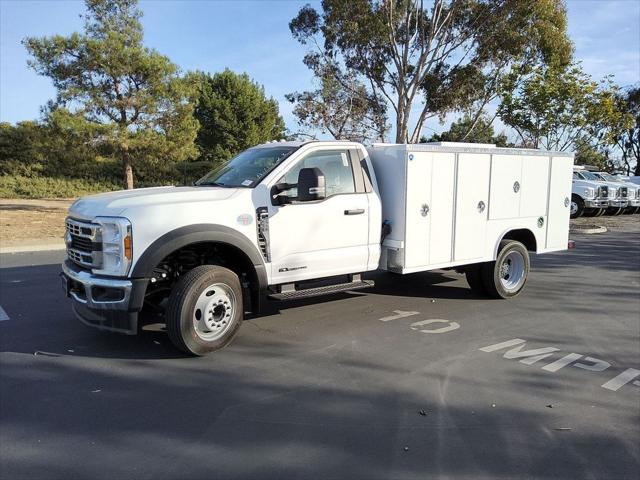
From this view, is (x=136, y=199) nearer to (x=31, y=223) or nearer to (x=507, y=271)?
(x=507, y=271)

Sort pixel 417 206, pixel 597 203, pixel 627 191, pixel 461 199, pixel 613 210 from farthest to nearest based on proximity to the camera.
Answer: pixel 613 210, pixel 627 191, pixel 597 203, pixel 461 199, pixel 417 206

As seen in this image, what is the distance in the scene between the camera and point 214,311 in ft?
16.2


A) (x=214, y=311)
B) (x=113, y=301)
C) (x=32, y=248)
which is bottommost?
(x=32, y=248)

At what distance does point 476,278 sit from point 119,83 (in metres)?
14.6

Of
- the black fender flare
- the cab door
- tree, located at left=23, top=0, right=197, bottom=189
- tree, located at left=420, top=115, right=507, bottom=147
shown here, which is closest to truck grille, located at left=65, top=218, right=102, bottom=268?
the black fender flare

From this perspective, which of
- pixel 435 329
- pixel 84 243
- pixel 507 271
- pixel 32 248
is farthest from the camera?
pixel 32 248

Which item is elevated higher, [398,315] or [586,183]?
[586,183]

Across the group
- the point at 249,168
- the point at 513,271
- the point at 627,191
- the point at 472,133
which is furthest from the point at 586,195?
the point at 249,168

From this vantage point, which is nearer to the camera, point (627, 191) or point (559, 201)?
point (559, 201)

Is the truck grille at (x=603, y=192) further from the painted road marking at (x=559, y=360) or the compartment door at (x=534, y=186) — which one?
the painted road marking at (x=559, y=360)

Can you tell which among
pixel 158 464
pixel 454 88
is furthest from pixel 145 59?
pixel 158 464

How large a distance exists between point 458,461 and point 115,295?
10.3 ft

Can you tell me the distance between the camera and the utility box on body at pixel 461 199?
19.8ft

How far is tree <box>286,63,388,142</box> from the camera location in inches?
859
